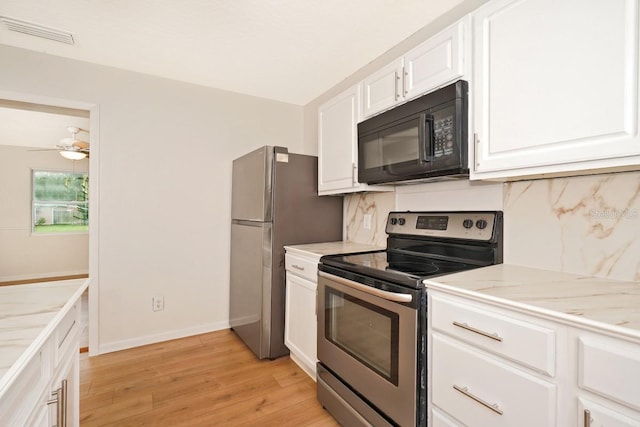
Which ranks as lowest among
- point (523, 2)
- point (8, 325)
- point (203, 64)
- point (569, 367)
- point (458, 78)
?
point (569, 367)

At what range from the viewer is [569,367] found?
0.85m

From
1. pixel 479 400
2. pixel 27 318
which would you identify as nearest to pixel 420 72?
pixel 479 400

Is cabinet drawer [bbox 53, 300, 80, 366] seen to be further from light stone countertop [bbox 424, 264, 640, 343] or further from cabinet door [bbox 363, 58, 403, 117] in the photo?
cabinet door [bbox 363, 58, 403, 117]

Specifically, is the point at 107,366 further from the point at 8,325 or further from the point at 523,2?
the point at 523,2

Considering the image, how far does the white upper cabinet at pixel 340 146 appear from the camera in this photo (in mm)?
2084

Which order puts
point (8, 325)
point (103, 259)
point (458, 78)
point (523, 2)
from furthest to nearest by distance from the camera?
point (103, 259) < point (458, 78) < point (523, 2) < point (8, 325)

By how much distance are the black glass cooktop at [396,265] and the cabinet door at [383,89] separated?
0.89 meters

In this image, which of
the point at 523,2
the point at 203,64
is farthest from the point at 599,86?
the point at 203,64

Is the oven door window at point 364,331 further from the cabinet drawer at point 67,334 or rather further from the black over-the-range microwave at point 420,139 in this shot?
the cabinet drawer at point 67,334

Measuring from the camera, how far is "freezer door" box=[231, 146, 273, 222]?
2320 mm

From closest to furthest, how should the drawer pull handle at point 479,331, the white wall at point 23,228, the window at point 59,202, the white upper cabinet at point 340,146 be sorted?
the drawer pull handle at point 479,331 < the white upper cabinet at point 340,146 < the white wall at point 23,228 < the window at point 59,202

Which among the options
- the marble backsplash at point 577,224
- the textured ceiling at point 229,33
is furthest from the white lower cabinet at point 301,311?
the textured ceiling at point 229,33

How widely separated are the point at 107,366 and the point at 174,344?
49 cm

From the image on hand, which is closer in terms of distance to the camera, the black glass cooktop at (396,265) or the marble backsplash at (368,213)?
the black glass cooktop at (396,265)
